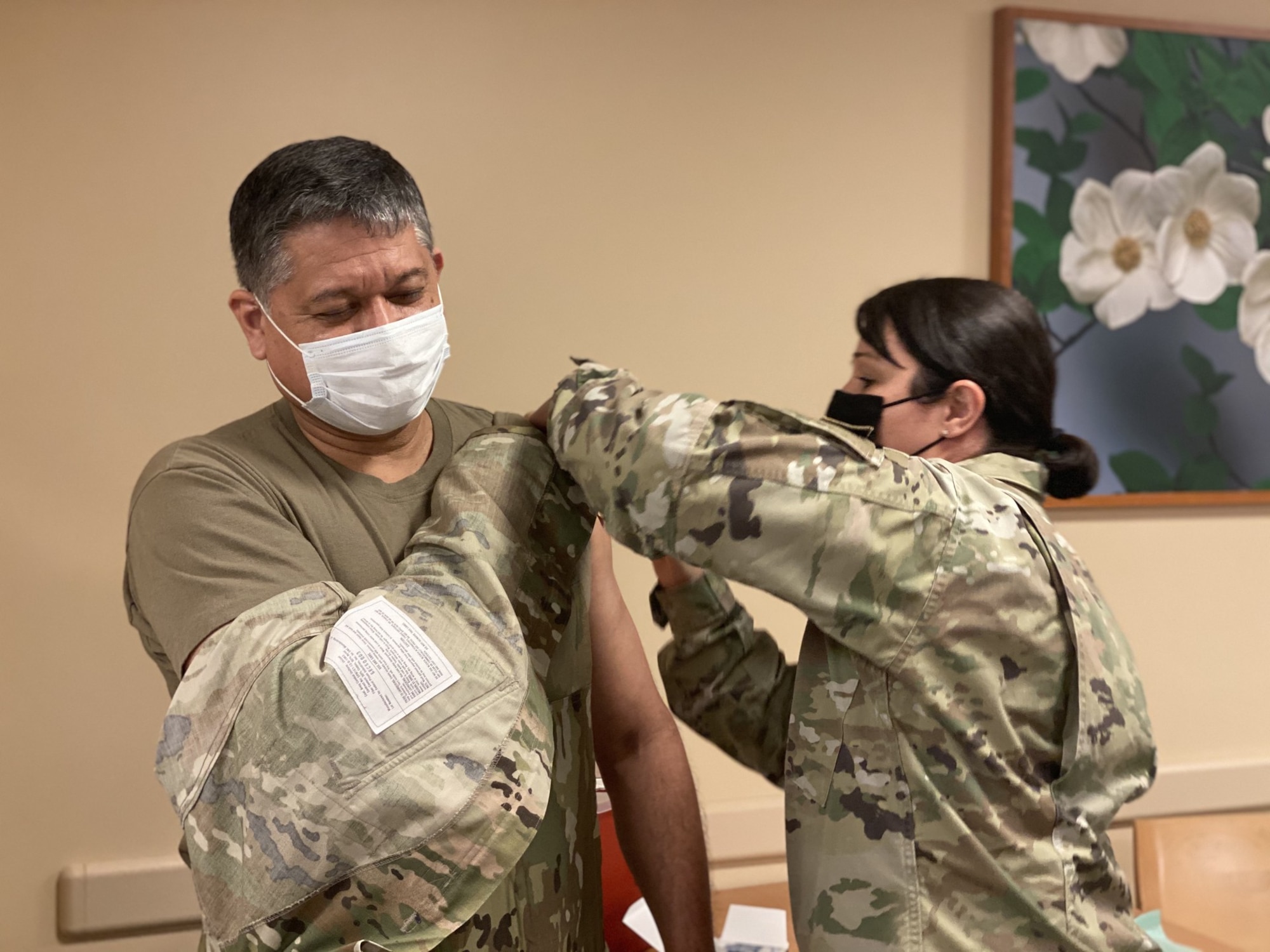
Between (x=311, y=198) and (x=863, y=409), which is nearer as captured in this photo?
(x=311, y=198)

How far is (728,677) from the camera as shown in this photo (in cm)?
143

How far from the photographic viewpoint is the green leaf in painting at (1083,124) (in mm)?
2779

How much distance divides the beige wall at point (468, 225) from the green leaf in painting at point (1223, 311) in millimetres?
521

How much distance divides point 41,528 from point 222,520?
54.2 inches

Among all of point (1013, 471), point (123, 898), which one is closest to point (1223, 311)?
point (1013, 471)

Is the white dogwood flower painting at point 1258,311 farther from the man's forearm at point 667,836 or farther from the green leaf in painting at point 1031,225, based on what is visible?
the man's forearm at point 667,836

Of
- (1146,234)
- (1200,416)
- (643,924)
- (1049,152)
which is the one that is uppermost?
(1049,152)

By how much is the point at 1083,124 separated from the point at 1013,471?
1.84 m

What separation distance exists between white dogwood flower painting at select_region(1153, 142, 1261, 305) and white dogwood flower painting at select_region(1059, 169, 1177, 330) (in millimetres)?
45

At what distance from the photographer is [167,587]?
1127 millimetres

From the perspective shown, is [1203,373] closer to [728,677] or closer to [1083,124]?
[1083,124]

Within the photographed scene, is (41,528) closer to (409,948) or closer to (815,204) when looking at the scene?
(409,948)

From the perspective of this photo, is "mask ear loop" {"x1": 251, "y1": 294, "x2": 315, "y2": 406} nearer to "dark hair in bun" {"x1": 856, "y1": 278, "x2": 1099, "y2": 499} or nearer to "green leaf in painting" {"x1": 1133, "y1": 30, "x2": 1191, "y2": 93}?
"dark hair in bun" {"x1": 856, "y1": 278, "x2": 1099, "y2": 499}

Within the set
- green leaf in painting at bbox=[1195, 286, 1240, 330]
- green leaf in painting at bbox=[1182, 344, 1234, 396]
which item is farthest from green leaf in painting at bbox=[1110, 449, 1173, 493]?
green leaf in painting at bbox=[1195, 286, 1240, 330]
